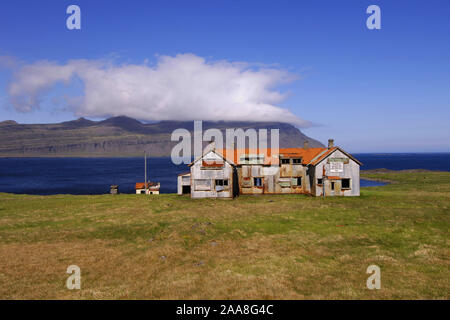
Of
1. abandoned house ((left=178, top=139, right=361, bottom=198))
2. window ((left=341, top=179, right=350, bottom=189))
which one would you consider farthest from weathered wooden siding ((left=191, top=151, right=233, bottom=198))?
window ((left=341, top=179, right=350, bottom=189))

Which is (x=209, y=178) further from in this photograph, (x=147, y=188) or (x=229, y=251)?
(x=147, y=188)

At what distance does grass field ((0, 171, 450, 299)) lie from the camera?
13453 millimetres

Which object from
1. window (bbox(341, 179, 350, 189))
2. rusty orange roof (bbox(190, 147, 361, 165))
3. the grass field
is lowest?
the grass field

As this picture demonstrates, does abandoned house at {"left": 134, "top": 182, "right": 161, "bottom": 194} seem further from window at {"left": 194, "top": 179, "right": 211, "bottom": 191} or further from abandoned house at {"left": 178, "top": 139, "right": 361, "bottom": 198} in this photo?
window at {"left": 194, "top": 179, "right": 211, "bottom": 191}

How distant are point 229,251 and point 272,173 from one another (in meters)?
28.4

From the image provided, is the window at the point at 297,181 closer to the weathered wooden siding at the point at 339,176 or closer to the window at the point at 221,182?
the weathered wooden siding at the point at 339,176

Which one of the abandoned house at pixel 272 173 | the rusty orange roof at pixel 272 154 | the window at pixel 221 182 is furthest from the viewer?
the rusty orange roof at pixel 272 154

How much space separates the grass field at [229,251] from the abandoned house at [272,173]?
8345 millimetres

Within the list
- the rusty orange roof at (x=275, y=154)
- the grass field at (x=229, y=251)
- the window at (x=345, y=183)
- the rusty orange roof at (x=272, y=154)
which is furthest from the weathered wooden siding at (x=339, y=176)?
the grass field at (x=229, y=251)

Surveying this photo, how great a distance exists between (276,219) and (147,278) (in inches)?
649

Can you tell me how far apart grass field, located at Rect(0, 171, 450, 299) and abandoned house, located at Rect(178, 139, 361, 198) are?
8345 mm

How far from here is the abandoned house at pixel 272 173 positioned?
42219 mm

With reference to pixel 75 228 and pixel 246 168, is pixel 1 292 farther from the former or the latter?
pixel 246 168

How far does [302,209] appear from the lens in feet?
107
